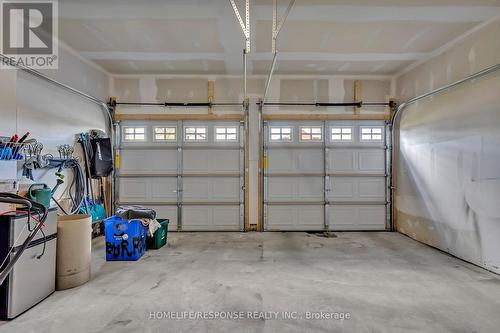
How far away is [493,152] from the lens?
317cm

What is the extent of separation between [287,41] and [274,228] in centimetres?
351

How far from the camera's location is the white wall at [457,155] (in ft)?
10.6

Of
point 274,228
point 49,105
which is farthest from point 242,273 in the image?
point 49,105

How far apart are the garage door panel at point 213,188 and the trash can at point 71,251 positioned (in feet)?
8.45

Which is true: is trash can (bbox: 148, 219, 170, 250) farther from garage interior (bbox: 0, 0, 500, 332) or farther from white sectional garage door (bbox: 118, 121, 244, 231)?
white sectional garage door (bbox: 118, 121, 244, 231)

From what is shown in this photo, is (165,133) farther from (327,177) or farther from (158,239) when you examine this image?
(327,177)

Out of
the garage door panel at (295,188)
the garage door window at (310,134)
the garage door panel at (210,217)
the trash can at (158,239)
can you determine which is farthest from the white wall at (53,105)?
the garage door window at (310,134)

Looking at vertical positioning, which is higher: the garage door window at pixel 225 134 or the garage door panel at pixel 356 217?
the garage door window at pixel 225 134

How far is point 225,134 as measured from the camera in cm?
536

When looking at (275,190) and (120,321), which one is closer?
(120,321)

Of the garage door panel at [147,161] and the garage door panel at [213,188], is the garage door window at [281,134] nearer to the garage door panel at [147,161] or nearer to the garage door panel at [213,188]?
the garage door panel at [213,188]

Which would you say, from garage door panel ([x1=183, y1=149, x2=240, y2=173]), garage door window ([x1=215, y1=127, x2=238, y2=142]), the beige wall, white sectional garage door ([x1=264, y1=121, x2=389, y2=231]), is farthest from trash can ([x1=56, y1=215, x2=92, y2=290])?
the beige wall

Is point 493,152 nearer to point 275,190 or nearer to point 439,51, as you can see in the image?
point 439,51

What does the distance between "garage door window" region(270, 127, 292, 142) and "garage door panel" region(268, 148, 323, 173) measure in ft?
0.76
